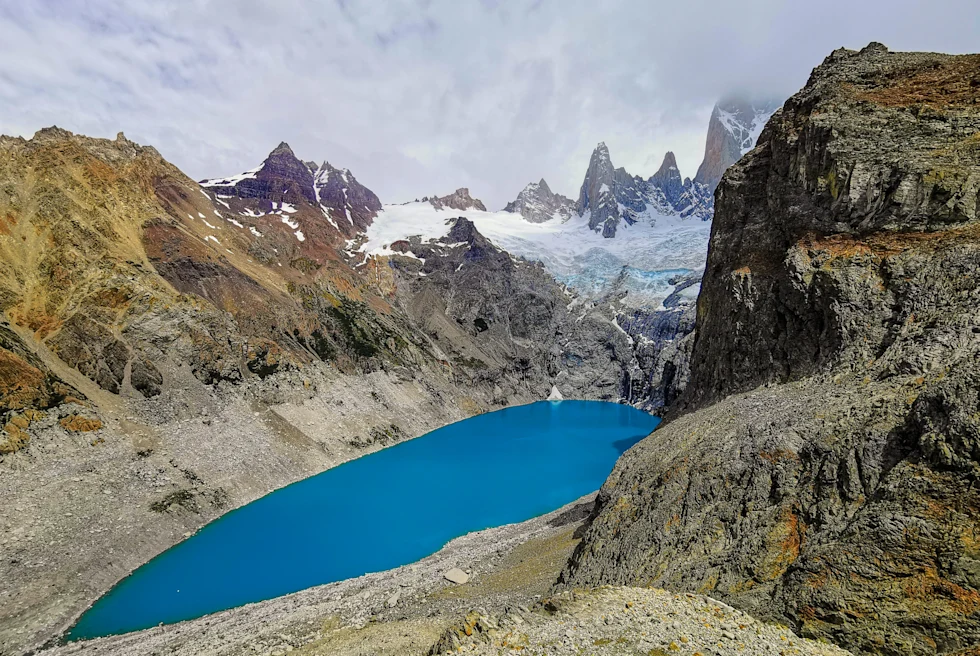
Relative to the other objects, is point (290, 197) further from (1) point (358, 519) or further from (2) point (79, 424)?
(1) point (358, 519)

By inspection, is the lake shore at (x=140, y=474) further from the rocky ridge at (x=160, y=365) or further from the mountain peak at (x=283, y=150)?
the mountain peak at (x=283, y=150)

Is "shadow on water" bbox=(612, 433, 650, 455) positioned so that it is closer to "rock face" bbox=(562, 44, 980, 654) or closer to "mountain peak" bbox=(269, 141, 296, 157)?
"rock face" bbox=(562, 44, 980, 654)

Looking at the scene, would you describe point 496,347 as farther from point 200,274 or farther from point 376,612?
point 376,612

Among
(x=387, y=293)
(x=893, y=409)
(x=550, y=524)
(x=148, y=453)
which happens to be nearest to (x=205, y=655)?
(x=550, y=524)

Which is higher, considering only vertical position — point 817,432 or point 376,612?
point 817,432

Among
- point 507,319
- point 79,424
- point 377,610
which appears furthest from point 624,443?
point 79,424

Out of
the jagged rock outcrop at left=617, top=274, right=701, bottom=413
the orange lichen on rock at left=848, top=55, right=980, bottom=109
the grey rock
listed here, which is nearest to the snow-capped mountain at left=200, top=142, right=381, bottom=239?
the jagged rock outcrop at left=617, top=274, right=701, bottom=413
